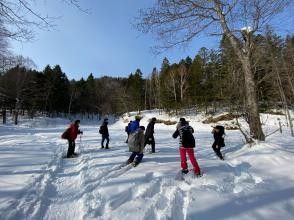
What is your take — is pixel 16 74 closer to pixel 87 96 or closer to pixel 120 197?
pixel 87 96

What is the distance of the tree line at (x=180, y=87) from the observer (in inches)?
576

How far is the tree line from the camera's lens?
1462 centimetres

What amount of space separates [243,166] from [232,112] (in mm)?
4385

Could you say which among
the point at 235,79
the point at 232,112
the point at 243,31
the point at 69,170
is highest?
the point at 243,31

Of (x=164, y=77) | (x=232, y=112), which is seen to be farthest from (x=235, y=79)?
(x=164, y=77)

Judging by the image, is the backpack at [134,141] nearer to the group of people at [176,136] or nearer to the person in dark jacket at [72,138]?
the group of people at [176,136]

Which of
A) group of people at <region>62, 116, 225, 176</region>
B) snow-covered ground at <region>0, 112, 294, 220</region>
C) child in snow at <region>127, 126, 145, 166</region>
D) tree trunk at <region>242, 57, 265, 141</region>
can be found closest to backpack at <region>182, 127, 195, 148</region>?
group of people at <region>62, 116, 225, 176</region>

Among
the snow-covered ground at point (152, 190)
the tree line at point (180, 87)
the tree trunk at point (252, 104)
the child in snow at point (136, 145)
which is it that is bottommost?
the snow-covered ground at point (152, 190)

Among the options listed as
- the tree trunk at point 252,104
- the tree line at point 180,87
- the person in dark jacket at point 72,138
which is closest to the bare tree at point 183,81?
the tree line at point 180,87

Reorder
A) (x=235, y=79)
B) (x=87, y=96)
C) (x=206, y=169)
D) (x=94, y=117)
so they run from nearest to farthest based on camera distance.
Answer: (x=206, y=169) < (x=235, y=79) < (x=87, y=96) < (x=94, y=117)

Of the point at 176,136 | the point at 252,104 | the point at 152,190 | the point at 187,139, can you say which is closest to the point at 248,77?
the point at 252,104

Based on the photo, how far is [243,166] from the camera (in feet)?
30.9

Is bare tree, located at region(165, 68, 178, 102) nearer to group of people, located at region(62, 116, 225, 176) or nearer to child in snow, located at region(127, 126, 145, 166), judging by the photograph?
group of people, located at region(62, 116, 225, 176)

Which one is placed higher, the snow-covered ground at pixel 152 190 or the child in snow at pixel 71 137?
the child in snow at pixel 71 137
